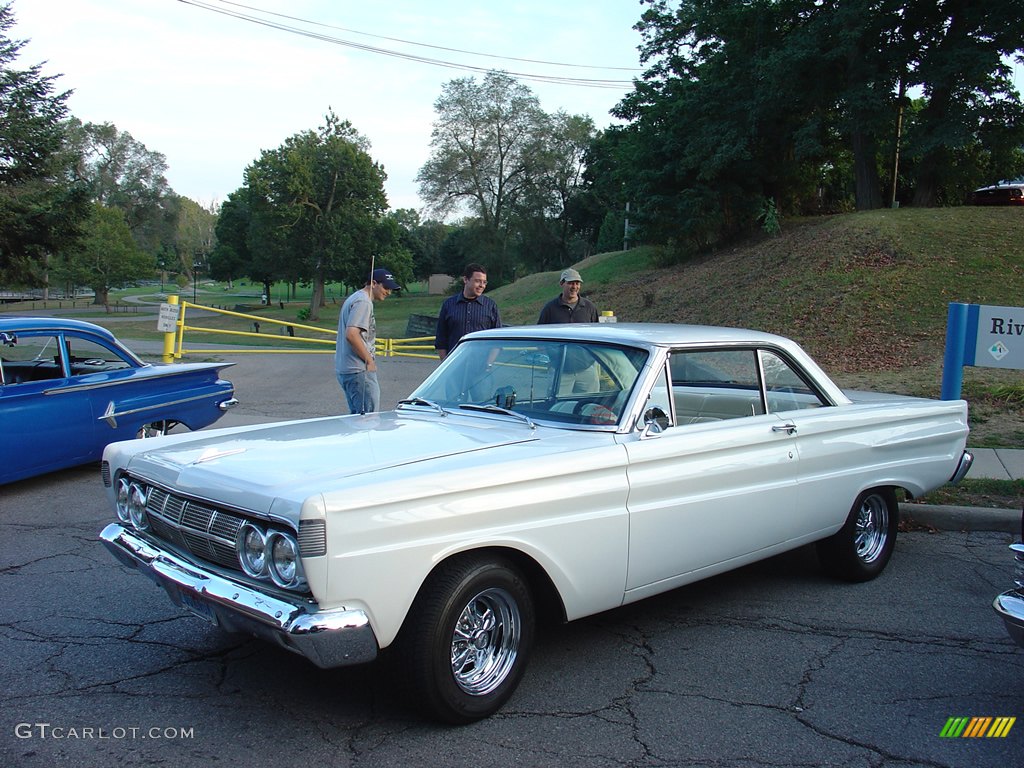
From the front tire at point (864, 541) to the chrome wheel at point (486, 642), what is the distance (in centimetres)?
255

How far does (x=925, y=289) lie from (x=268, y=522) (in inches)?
805

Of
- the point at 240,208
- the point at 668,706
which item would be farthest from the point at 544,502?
the point at 240,208

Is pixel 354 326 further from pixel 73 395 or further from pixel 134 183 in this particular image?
pixel 134 183

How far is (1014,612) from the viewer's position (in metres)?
3.35

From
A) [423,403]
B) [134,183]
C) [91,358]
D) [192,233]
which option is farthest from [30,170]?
[192,233]

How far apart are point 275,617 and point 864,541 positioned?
155 inches

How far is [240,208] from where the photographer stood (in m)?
82.9

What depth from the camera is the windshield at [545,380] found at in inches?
165

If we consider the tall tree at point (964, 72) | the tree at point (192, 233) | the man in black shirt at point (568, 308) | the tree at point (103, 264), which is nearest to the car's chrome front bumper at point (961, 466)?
the man in black shirt at point (568, 308)

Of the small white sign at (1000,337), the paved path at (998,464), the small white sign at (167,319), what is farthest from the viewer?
the small white sign at (167,319)

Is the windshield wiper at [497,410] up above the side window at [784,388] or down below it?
below

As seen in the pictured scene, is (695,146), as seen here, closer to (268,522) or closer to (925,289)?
(925,289)

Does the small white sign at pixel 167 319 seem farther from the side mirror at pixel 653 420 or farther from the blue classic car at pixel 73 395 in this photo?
the side mirror at pixel 653 420

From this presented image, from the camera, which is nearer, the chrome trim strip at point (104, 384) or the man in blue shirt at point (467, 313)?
the chrome trim strip at point (104, 384)
